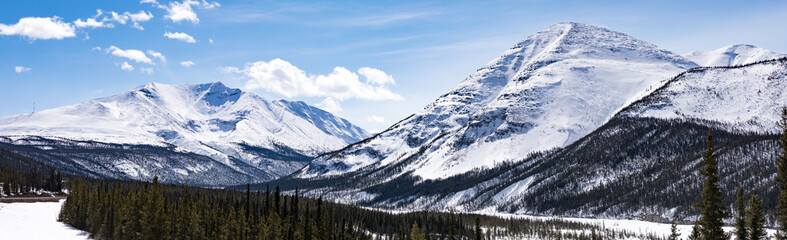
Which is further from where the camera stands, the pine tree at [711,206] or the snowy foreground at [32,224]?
the snowy foreground at [32,224]

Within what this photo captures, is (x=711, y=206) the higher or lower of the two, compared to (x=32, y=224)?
higher

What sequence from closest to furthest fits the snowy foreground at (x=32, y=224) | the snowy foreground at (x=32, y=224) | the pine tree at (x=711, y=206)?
1. the pine tree at (x=711, y=206)
2. the snowy foreground at (x=32, y=224)
3. the snowy foreground at (x=32, y=224)

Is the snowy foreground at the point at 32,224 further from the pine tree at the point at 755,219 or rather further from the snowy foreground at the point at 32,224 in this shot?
the pine tree at the point at 755,219

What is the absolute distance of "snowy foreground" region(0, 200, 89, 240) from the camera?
369 ft

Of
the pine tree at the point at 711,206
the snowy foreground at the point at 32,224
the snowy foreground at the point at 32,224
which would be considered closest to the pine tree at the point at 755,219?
the pine tree at the point at 711,206

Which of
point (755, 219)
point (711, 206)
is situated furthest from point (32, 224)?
point (755, 219)

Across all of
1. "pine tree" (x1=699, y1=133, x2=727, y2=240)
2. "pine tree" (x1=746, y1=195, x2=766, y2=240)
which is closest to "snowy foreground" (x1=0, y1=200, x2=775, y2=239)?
"pine tree" (x1=699, y1=133, x2=727, y2=240)

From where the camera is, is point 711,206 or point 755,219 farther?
point 755,219

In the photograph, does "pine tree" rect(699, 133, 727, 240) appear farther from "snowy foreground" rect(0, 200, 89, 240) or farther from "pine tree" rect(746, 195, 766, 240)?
"snowy foreground" rect(0, 200, 89, 240)

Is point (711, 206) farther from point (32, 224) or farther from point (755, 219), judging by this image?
point (32, 224)

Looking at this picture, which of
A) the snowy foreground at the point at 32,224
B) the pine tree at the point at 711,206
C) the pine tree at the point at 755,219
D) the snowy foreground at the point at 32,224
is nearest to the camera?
the pine tree at the point at 711,206

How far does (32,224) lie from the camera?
12769cm

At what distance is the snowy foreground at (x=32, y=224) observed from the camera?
11244cm

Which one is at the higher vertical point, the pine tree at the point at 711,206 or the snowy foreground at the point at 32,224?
the pine tree at the point at 711,206
